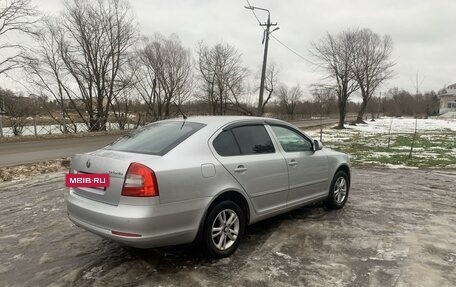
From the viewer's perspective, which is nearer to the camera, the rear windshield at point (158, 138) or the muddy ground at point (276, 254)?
the muddy ground at point (276, 254)

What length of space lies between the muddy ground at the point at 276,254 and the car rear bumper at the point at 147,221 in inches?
16.2

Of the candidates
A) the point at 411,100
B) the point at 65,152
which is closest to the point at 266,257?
the point at 65,152

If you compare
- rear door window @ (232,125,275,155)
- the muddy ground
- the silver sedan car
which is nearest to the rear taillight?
the silver sedan car

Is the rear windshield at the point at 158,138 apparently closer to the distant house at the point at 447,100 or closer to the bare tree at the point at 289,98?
the bare tree at the point at 289,98

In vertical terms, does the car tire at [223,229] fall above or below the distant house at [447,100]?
below

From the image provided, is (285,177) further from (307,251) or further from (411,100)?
(411,100)

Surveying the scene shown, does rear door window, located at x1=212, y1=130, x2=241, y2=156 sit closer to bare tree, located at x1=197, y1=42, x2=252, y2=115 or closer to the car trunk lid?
the car trunk lid

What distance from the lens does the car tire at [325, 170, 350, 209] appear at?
5.96m

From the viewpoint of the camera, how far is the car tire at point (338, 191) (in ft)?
19.5

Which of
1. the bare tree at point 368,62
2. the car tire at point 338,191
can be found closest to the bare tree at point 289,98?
the bare tree at point 368,62

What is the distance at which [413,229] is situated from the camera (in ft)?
17.0

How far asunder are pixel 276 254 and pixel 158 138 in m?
1.87

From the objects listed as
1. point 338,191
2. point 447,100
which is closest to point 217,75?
point 338,191

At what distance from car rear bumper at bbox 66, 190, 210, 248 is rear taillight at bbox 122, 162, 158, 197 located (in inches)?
5.0
